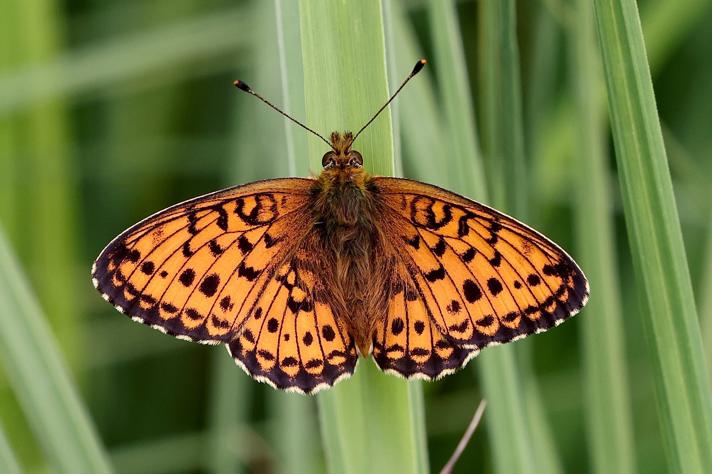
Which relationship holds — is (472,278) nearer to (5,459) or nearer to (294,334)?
(294,334)

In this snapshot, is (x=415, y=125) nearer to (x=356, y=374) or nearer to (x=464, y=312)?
(x=464, y=312)

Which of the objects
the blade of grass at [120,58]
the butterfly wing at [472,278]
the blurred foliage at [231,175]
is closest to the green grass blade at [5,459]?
the butterfly wing at [472,278]

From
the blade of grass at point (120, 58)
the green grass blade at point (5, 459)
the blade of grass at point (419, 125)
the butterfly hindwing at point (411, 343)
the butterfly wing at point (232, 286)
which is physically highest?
the blade of grass at point (120, 58)

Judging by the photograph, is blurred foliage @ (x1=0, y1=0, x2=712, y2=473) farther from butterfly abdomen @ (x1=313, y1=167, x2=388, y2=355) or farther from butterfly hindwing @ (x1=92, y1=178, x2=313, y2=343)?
butterfly hindwing @ (x1=92, y1=178, x2=313, y2=343)

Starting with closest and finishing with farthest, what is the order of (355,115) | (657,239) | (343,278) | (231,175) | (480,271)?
1. (657,239)
2. (355,115)
3. (480,271)
4. (343,278)
5. (231,175)

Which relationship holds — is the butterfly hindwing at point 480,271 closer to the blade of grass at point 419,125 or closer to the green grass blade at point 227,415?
the blade of grass at point 419,125

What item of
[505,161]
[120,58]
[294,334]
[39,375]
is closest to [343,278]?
[294,334]

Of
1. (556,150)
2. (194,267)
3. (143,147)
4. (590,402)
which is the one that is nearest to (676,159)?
(556,150)
